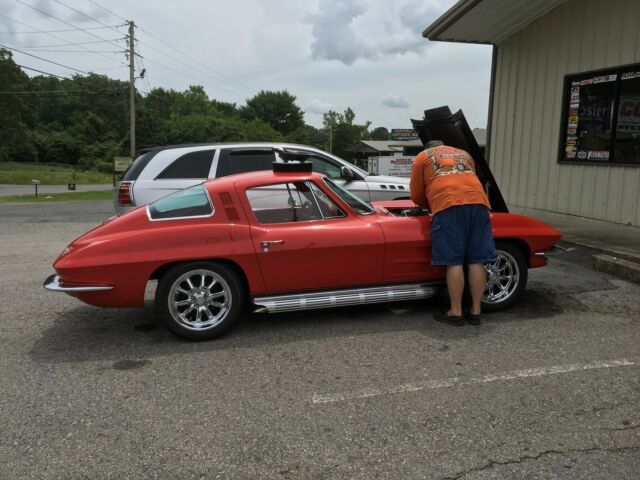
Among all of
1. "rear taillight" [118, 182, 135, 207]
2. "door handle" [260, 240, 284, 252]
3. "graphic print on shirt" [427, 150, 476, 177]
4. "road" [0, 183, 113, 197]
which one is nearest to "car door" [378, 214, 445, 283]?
"graphic print on shirt" [427, 150, 476, 177]

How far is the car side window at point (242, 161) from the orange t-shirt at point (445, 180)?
3.08 meters

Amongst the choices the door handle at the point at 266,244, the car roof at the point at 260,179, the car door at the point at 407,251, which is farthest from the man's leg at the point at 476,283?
the door handle at the point at 266,244

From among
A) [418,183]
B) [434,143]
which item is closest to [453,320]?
[418,183]

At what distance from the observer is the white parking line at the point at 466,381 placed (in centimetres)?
328

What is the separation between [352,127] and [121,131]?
1986 inches

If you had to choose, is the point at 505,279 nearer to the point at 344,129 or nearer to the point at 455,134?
the point at 455,134

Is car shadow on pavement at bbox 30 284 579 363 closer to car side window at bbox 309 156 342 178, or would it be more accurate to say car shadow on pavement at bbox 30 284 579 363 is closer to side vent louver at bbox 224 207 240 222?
side vent louver at bbox 224 207 240 222

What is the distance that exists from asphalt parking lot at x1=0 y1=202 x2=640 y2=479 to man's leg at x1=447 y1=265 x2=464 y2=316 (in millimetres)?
231

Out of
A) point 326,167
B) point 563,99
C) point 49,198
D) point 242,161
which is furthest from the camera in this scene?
point 49,198

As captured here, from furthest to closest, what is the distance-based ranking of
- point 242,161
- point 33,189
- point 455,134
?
point 33,189, point 242,161, point 455,134

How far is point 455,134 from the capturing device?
5289 mm

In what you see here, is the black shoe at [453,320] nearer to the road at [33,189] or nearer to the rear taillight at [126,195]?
the rear taillight at [126,195]

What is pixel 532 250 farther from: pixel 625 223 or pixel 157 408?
pixel 625 223

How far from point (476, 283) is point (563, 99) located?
6.92 meters
